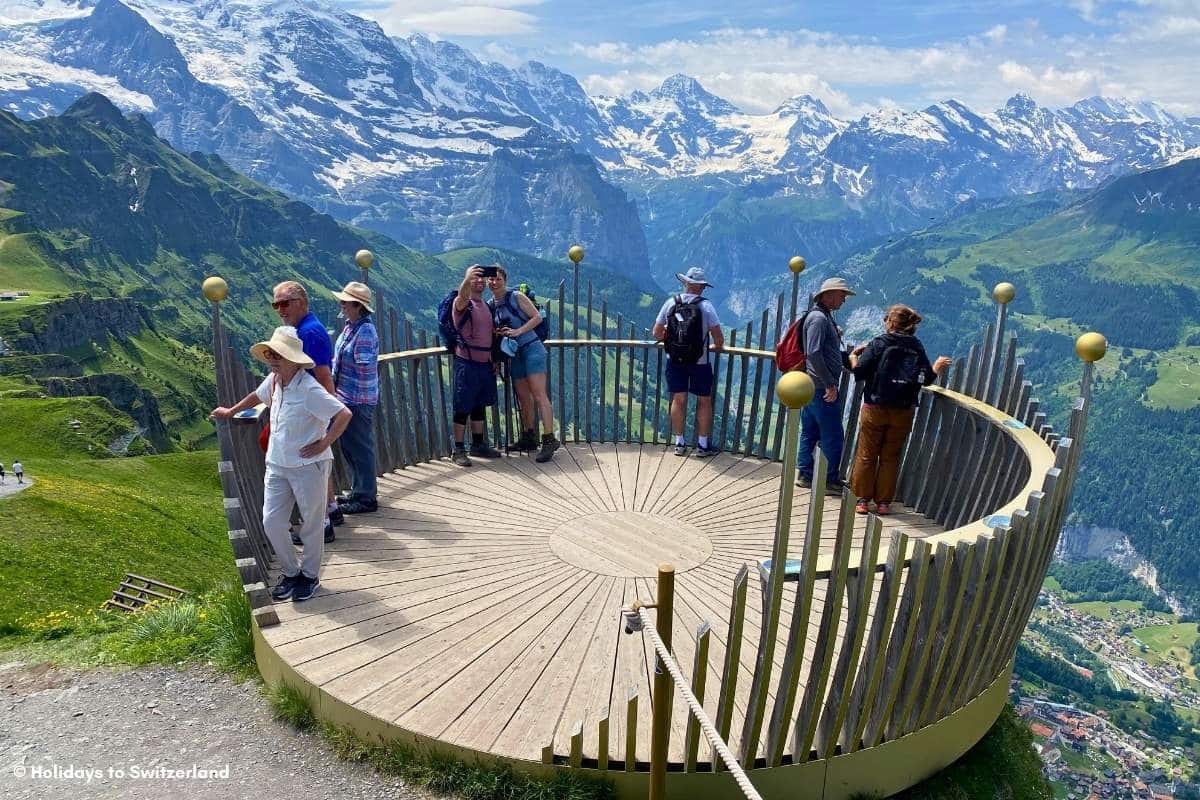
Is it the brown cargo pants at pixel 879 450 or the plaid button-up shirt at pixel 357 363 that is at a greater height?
the plaid button-up shirt at pixel 357 363

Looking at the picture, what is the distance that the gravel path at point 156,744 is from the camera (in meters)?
4.54

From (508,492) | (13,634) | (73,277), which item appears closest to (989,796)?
(508,492)

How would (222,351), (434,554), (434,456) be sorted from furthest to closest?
1. (434,456)
2. (434,554)
3. (222,351)

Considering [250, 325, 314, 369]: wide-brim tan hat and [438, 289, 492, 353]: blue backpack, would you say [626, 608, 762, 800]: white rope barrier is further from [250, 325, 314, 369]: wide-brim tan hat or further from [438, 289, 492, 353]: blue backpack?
[438, 289, 492, 353]: blue backpack

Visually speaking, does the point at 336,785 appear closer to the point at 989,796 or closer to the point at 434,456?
the point at 989,796

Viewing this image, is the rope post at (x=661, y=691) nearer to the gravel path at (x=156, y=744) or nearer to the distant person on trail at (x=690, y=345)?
the gravel path at (x=156, y=744)

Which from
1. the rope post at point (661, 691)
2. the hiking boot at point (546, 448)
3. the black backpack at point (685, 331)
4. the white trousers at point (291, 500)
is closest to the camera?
the rope post at point (661, 691)

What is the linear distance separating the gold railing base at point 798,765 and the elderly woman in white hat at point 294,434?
88cm

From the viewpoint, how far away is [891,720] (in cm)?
479

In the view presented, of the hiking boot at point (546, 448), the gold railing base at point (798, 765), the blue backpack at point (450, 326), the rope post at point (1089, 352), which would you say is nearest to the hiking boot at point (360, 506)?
the blue backpack at point (450, 326)

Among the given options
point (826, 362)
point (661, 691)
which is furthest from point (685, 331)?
point (661, 691)

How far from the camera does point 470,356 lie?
350 inches

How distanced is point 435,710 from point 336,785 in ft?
2.13

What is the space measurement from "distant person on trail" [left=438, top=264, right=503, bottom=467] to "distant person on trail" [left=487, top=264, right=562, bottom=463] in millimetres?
188
